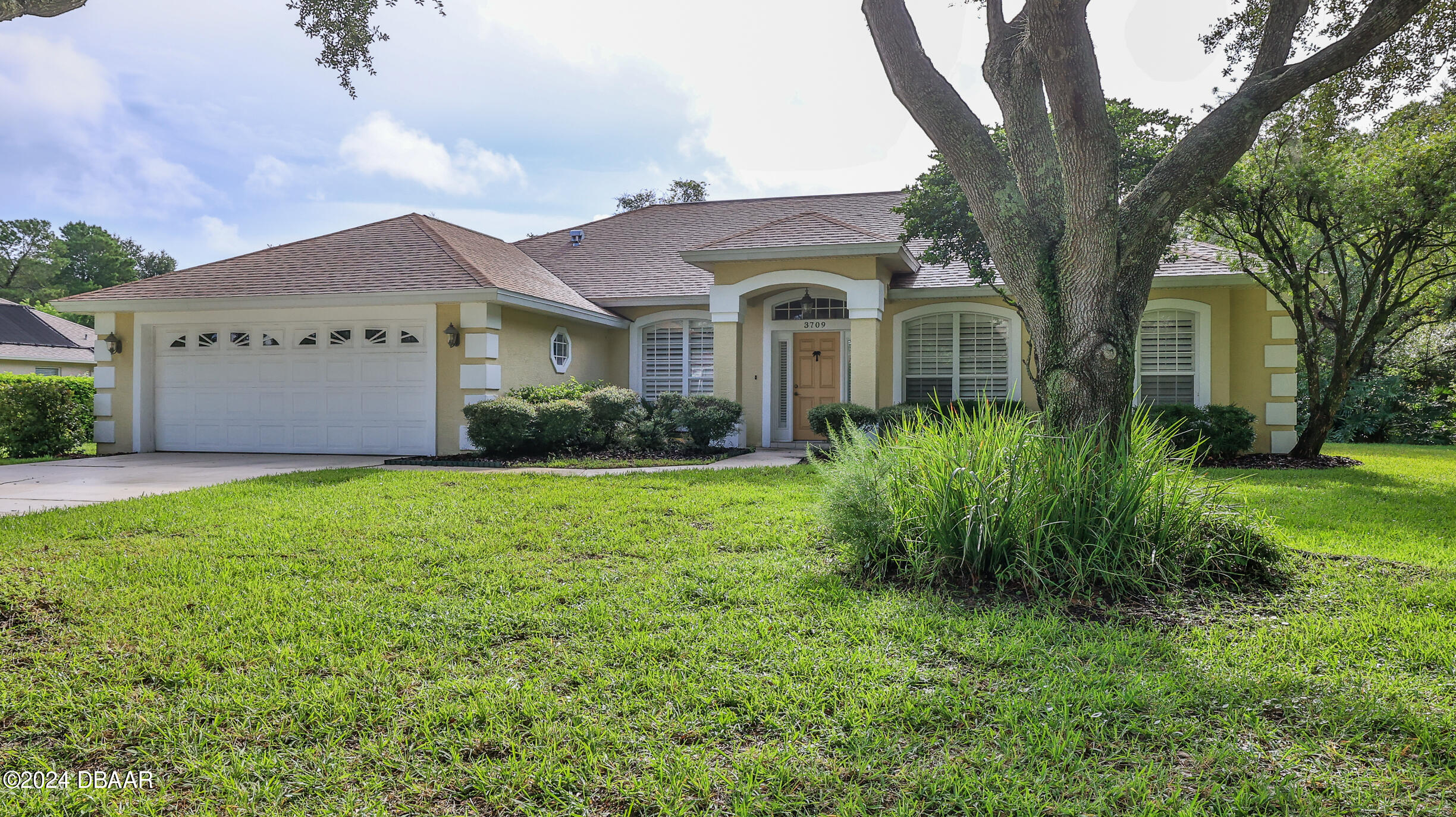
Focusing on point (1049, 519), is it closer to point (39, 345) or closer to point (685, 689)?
point (685, 689)

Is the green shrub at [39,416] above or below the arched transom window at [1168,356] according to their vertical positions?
below

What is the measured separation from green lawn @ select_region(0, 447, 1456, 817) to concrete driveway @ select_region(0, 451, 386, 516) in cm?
292

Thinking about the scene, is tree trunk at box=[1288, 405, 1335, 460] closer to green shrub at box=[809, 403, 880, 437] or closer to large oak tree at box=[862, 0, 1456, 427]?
green shrub at box=[809, 403, 880, 437]

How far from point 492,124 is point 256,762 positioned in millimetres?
14276

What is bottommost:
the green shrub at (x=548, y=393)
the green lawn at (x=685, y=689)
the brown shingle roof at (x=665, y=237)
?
the green lawn at (x=685, y=689)

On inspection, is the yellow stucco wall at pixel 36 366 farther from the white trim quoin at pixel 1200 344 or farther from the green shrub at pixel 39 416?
the white trim quoin at pixel 1200 344

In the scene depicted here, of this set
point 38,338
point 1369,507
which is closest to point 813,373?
point 1369,507

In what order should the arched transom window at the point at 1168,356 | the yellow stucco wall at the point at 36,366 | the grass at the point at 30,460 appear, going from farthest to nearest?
the yellow stucco wall at the point at 36,366 < the arched transom window at the point at 1168,356 < the grass at the point at 30,460

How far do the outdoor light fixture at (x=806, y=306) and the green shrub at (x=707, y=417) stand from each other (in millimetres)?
2757

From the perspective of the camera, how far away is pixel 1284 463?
1145 cm

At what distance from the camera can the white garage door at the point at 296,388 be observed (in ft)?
40.0

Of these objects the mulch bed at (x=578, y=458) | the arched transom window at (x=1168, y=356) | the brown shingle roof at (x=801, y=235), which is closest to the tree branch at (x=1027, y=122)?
the brown shingle roof at (x=801, y=235)

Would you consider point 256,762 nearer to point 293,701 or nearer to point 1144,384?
point 293,701

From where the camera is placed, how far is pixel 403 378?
479 inches
